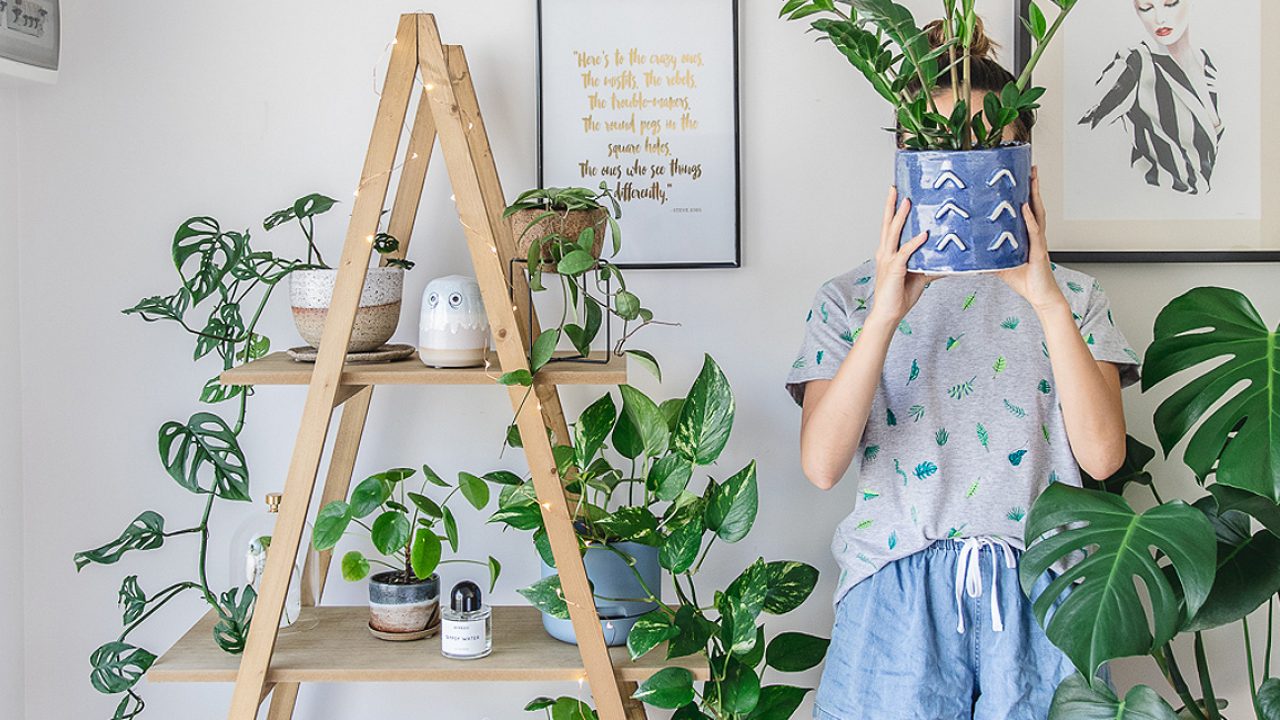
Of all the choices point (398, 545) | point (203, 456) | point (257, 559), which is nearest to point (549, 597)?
point (398, 545)

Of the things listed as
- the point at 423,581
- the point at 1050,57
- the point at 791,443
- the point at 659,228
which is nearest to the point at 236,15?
the point at 659,228

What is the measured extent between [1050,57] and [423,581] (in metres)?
1.21

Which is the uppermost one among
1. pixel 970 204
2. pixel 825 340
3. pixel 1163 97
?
pixel 1163 97

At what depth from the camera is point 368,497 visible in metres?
1.51

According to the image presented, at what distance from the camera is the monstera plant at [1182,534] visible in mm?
1255

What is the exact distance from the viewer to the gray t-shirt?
1490 mm

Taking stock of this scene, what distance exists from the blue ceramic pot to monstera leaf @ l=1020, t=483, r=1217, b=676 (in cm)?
32

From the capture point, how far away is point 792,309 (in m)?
1.83

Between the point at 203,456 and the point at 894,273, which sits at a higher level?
the point at 894,273

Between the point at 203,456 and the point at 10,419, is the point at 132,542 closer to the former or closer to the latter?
the point at 203,456

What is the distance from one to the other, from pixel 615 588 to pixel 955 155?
2.46 feet

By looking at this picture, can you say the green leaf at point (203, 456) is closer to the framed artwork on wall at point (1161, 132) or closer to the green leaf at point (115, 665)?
the green leaf at point (115, 665)

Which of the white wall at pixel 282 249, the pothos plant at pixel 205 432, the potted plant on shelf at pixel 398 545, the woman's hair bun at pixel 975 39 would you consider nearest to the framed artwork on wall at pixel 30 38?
the white wall at pixel 282 249

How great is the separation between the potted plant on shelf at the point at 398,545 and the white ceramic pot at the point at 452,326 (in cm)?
16
